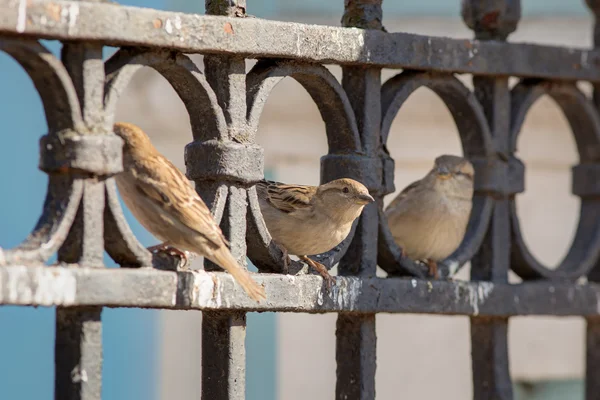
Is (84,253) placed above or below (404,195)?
below

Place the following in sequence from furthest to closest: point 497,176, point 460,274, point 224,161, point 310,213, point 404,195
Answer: point 460,274 < point 404,195 < point 310,213 < point 497,176 < point 224,161

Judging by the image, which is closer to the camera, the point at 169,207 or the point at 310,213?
the point at 169,207

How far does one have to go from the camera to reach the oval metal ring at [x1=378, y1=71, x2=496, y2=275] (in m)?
3.96

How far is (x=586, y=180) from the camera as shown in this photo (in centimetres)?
458

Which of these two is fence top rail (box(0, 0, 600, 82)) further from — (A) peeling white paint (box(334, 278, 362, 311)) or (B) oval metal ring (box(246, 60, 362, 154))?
(A) peeling white paint (box(334, 278, 362, 311))

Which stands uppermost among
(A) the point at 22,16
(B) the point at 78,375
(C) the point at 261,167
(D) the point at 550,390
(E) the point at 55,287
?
(A) the point at 22,16

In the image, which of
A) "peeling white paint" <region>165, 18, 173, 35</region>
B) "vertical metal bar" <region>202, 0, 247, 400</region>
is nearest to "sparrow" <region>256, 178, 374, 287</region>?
"vertical metal bar" <region>202, 0, 247, 400</region>

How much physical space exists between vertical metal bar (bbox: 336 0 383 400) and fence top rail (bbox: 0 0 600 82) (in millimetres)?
86

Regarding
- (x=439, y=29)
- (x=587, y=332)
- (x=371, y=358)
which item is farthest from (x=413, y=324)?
(x=371, y=358)

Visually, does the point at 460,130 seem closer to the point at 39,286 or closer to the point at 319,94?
Answer: the point at 319,94

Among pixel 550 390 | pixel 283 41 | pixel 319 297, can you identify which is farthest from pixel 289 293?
pixel 550 390

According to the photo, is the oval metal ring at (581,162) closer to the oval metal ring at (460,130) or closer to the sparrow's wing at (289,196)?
the oval metal ring at (460,130)

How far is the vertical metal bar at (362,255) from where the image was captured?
3.83 meters

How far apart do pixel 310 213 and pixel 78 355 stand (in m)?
1.37
